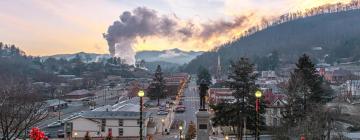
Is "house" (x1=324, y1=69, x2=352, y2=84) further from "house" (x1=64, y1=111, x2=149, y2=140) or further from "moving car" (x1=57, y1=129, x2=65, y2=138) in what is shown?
"moving car" (x1=57, y1=129, x2=65, y2=138)

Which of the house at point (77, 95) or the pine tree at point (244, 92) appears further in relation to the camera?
the house at point (77, 95)

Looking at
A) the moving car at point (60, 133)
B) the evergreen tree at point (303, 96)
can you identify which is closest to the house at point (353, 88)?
the moving car at point (60, 133)

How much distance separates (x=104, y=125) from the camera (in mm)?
52469

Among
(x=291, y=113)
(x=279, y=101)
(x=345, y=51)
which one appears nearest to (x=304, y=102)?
(x=291, y=113)

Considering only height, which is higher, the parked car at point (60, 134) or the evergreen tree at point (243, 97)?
the evergreen tree at point (243, 97)

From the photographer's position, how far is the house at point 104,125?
168ft

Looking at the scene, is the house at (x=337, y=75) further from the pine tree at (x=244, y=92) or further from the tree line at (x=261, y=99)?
the pine tree at (x=244, y=92)

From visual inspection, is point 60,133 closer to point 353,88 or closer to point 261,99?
point 261,99

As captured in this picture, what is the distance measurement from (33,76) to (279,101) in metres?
131

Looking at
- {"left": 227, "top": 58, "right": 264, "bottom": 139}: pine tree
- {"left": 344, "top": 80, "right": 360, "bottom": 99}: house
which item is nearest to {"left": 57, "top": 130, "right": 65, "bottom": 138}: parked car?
{"left": 227, "top": 58, "right": 264, "bottom": 139}: pine tree

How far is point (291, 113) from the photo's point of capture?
36219mm

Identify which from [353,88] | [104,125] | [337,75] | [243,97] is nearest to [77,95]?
[353,88]

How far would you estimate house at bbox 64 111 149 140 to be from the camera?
51.3m

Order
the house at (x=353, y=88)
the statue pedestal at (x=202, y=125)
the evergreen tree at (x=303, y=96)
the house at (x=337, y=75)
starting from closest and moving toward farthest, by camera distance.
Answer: the statue pedestal at (x=202, y=125)
the evergreen tree at (x=303, y=96)
the house at (x=353, y=88)
the house at (x=337, y=75)
